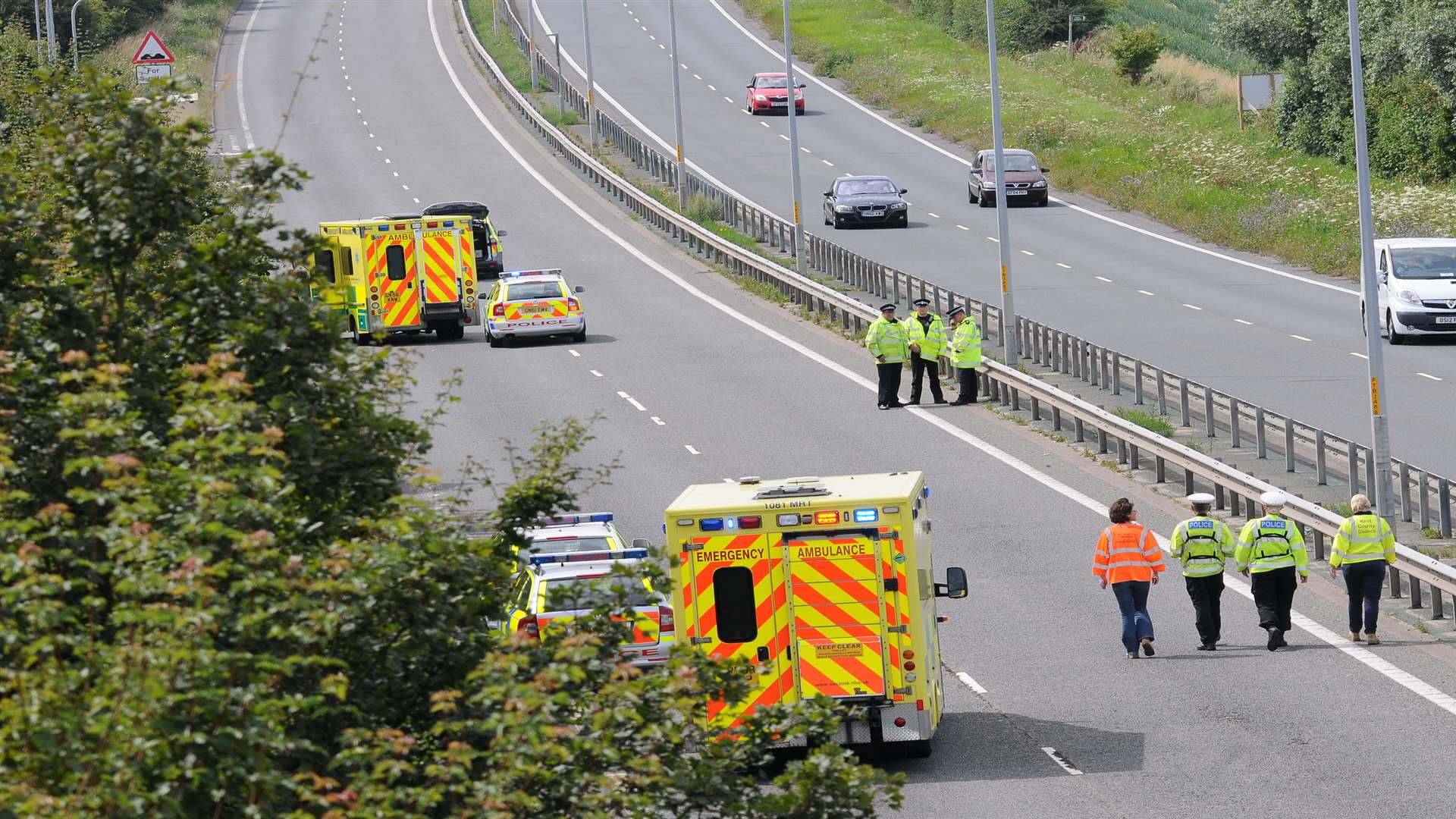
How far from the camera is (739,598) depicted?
46.9ft

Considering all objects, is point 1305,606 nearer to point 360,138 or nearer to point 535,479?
point 535,479

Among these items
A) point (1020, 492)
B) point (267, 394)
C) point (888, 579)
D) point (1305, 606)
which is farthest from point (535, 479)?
point (1020, 492)

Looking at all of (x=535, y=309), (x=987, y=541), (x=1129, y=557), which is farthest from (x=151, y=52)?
(x=1129, y=557)

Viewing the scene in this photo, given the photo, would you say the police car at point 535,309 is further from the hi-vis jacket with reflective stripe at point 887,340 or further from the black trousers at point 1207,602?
the black trousers at point 1207,602

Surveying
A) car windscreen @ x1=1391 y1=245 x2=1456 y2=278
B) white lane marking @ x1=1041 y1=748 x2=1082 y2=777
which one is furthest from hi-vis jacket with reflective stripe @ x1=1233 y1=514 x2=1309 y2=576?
car windscreen @ x1=1391 y1=245 x2=1456 y2=278

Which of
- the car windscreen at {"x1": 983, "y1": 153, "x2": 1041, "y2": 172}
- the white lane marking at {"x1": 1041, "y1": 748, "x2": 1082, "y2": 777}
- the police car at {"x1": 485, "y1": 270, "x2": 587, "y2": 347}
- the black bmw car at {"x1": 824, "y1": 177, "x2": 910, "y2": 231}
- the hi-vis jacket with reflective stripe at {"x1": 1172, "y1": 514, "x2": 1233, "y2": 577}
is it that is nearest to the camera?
the white lane marking at {"x1": 1041, "y1": 748, "x2": 1082, "y2": 777}

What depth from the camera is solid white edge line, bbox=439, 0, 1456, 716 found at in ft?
53.8

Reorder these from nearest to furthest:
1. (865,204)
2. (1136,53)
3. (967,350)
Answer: (967,350) < (865,204) < (1136,53)

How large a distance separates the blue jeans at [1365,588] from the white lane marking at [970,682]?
343cm

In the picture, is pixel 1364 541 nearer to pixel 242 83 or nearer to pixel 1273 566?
pixel 1273 566

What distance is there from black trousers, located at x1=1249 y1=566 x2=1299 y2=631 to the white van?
1813 cm

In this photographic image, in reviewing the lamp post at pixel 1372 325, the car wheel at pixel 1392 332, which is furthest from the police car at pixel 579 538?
the car wheel at pixel 1392 332

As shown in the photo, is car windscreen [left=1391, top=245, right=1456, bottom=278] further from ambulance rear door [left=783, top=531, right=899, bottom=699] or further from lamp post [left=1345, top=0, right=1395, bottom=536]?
ambulance rear door [left=783, top=531, right=899, bottom=699]

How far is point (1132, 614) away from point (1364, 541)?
2127 mm
